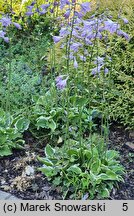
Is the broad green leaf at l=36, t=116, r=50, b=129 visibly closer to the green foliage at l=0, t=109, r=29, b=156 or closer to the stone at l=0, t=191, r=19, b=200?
the green foliage at l=0, t=109, r=29, b=156

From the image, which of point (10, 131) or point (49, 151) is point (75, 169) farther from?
point (10, 131)

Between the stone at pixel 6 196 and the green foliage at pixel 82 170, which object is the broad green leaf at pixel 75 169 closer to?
the green foliage at pixel 82 170

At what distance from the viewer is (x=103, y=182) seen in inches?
131

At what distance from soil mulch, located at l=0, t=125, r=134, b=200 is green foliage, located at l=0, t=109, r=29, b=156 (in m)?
0.09

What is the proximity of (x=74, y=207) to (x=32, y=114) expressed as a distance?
1262mm

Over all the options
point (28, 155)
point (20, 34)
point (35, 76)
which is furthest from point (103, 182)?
point (20, 34)

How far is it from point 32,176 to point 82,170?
426 millimetres

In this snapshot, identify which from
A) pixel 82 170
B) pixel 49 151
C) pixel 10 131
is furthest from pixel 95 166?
pixel 10 131

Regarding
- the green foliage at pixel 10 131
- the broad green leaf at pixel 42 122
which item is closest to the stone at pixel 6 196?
the green foliage at pixel 10 131

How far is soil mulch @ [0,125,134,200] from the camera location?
3.35 m

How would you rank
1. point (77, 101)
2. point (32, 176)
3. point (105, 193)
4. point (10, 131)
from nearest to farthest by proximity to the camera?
1. point (105, 193)
2. point (32, 176)
3. point (10, 131)
4. point (77, 101)

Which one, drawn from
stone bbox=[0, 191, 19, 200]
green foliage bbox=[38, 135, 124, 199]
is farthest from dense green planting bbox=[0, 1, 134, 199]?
stone bbox=[0, 191, 19, 200]

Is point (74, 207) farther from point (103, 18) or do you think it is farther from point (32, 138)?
point (103, 18)

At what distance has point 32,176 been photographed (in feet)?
11.5
